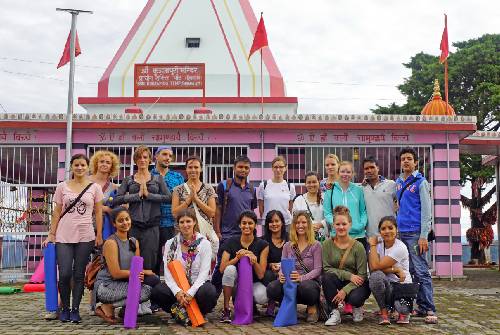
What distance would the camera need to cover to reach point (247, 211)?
20.7ft

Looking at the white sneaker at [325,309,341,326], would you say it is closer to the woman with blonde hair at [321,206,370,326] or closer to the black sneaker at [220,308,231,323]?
the woman with blonde hair at [321,206,370,326]

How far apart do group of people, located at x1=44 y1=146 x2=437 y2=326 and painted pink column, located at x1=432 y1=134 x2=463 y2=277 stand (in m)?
5.47

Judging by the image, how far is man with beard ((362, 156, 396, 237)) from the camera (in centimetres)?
664

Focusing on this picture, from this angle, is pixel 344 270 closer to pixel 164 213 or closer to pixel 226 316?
pixel 226 316

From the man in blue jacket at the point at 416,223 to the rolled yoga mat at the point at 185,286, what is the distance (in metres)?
2.33

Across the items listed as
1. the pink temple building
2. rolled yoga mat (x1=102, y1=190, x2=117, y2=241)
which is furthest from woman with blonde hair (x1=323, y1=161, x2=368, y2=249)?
the pink temple building

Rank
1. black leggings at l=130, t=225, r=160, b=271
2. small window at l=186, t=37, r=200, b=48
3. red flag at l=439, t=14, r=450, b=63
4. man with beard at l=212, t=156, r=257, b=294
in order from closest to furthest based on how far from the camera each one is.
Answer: black leggings at l=130, t=225, r=160, b=271, man with beard at l=212, t=156, r=257, b=294, red flag at l=439, t=14, r=450, b=63, small window at l=186, t=37, r=200, b=48

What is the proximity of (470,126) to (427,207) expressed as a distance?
6.02 metres

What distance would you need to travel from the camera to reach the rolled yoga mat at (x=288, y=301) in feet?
19.5

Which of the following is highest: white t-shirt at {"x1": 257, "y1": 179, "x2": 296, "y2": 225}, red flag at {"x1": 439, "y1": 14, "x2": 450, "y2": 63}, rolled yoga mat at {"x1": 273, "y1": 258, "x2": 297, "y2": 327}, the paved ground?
red flag at {"x1": 439, "y1": 14, "x2": 450, "y2": 63}

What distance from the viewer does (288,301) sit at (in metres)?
6.03

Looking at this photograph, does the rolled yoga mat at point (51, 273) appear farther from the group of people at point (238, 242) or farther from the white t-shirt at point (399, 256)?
the white t-shirt at point (399, 256)

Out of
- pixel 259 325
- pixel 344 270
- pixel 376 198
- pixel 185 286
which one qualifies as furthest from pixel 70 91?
pixel 344 270

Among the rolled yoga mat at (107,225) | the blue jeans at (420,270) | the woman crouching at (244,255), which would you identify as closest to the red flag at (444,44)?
the blue jeans at (420,270)
